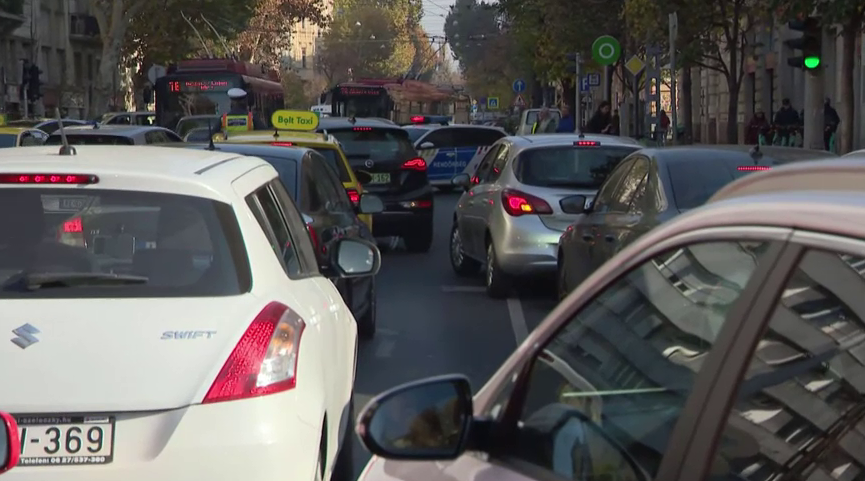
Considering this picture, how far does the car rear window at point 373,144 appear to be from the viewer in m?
18.0

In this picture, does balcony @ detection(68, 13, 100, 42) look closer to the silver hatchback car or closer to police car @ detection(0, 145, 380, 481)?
the silver hatchback car

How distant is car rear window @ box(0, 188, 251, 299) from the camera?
15.0 ft

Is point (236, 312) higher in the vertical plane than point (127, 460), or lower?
higher

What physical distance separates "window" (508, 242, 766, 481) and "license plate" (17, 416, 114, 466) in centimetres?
149

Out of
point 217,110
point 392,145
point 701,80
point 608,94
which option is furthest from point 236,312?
point 701,80

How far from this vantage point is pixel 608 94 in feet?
143

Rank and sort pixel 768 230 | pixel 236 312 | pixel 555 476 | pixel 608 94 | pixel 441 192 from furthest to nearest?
pixel 608 94
pixel 441 192
pixel 236 312
pixel 555 476
pixel 768 230

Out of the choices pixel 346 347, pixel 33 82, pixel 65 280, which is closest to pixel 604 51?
pixel 346 347

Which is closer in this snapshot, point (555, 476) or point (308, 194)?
point (555, 476)

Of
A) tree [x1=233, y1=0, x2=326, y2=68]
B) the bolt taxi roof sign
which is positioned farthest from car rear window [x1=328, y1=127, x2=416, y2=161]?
tree [x1=233, y1=0, x2=326, y2=68]

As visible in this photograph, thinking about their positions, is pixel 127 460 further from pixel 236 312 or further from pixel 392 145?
pixel 392 145

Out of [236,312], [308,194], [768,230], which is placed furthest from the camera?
[308,194]

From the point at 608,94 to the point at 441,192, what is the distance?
1289 centimetres

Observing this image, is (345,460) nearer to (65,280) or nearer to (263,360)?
(263,360)
